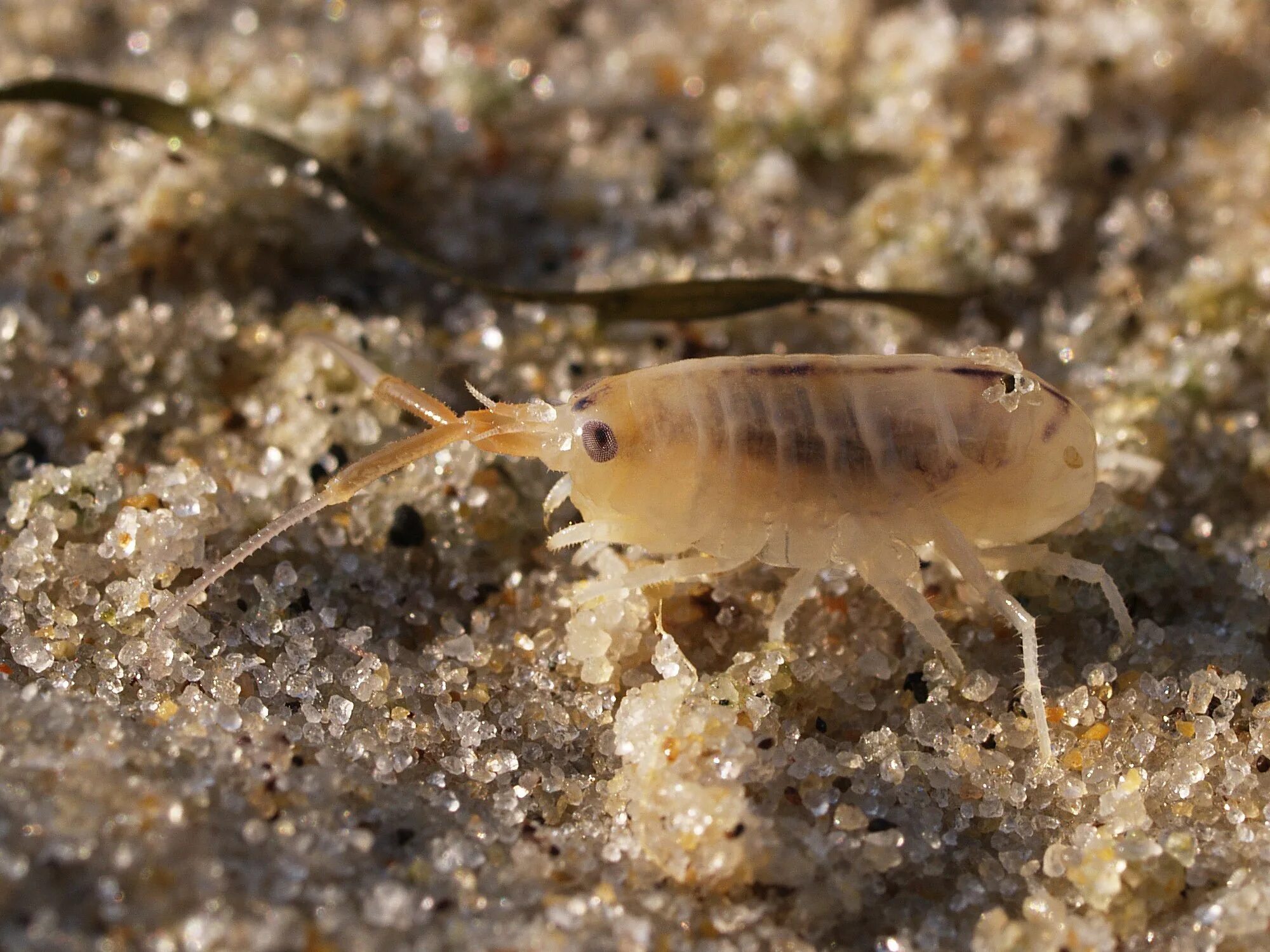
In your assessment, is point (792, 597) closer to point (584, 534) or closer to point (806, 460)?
point (806, 460)

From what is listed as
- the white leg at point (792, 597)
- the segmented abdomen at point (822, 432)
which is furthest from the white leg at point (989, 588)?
the white leg at point (792, 597)

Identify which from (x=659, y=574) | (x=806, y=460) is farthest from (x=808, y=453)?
(x=659, y=574)

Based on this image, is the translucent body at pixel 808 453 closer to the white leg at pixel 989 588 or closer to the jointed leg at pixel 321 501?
the white leg at pixel 989 588

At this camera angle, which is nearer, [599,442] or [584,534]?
[599,442]

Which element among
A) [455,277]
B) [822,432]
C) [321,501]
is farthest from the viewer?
[455,277]

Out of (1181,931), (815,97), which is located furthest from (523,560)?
(815,97)

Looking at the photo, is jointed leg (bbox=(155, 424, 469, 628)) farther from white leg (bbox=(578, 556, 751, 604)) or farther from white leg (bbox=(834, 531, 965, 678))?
white leg (bbox=(834, 531, 965, 678))
